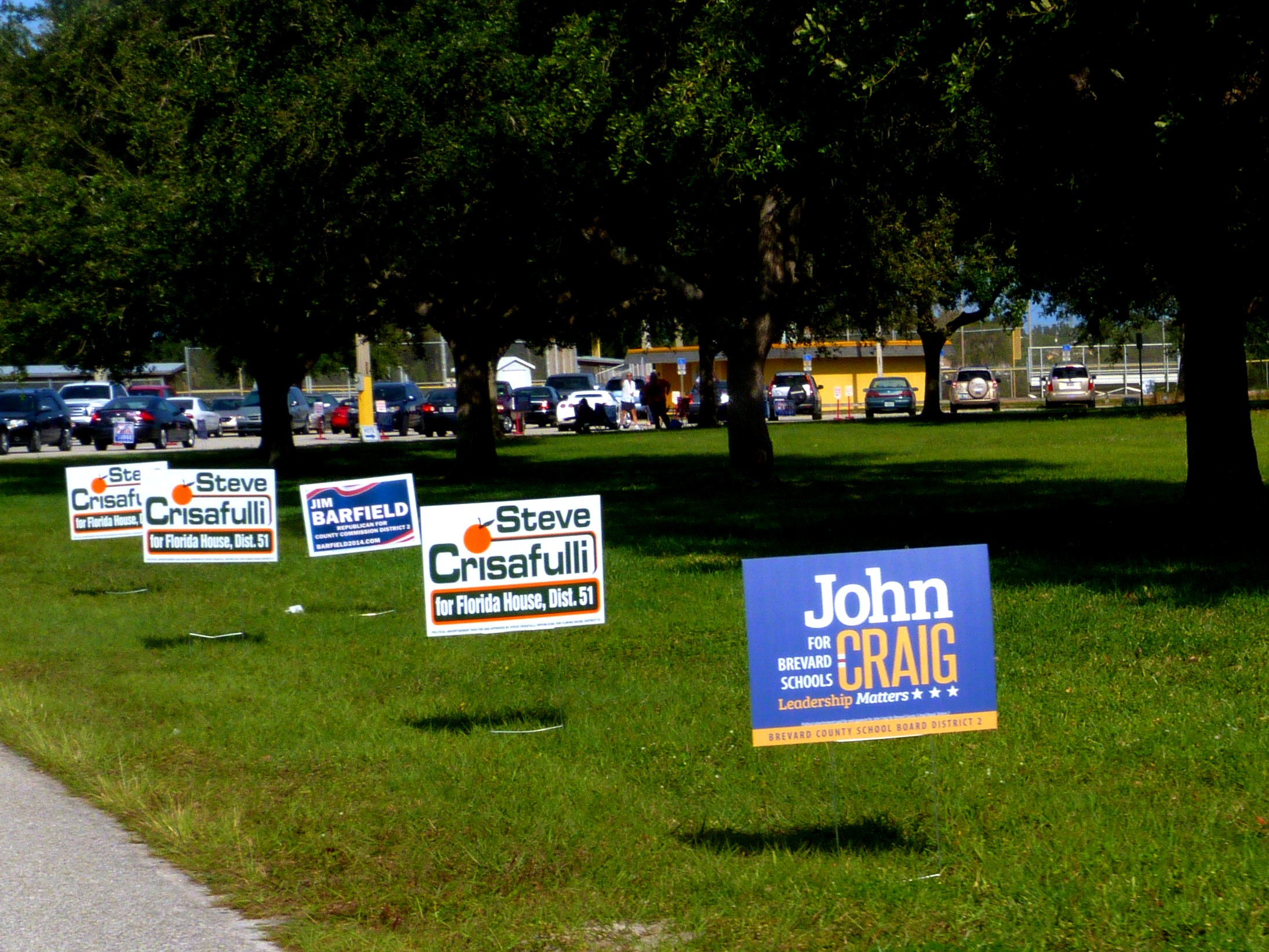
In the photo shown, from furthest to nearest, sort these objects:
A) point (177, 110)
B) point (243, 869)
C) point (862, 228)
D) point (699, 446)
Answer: point (699, 446) → point (862, 228) → point (177, 110) → point (243, 869)

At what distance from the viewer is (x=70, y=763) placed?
7625mm

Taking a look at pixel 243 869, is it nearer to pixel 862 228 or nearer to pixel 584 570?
pixel 584 570

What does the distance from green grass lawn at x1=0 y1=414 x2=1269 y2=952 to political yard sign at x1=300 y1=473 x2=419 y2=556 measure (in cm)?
62

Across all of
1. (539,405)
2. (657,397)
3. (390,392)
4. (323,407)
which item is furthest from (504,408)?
(323,407)

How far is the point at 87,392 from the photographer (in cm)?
5259

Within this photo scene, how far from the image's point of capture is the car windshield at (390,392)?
53.3 metres

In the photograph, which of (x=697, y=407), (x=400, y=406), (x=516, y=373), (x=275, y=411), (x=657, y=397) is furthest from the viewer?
(x=516, y=373)

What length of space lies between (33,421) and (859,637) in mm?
42312

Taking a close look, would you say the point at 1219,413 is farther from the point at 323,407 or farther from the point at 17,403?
the point at 323,407

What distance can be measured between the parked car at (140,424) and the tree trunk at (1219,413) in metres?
37.7

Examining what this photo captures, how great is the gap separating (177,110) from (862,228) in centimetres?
1024

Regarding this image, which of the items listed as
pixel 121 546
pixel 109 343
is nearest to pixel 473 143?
pixel 121 546

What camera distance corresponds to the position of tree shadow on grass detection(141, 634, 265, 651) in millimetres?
10938

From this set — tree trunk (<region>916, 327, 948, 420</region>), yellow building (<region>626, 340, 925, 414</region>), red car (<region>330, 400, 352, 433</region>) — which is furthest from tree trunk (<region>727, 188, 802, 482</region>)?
yellow building (<region>626, 340, 925, 414</region>)
